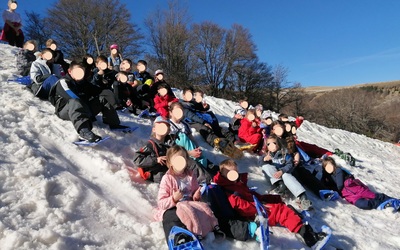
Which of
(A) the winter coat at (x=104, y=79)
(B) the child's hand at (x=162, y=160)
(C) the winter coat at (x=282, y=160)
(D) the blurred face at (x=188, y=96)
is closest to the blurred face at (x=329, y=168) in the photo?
(C) the winter coat at (x=282, y=160)

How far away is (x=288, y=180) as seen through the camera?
191 inches

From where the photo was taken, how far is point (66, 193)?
3.29m

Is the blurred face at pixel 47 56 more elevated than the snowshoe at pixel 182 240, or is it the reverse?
the blurred face at pixel 47 56

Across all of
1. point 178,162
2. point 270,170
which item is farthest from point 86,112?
point 270,170

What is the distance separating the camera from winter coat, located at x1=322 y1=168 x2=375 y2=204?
5316mm

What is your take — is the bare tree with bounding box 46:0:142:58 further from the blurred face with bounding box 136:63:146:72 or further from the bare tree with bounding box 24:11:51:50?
the blurred face with bounding box 136:63:146:72

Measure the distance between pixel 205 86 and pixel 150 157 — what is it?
2821cm

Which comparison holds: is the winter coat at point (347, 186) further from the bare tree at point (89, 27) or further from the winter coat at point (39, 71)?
the bare tree at point (89, 27)

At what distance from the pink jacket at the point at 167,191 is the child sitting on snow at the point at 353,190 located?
3.24 m

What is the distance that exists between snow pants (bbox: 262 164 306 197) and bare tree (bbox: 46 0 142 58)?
2452 cm

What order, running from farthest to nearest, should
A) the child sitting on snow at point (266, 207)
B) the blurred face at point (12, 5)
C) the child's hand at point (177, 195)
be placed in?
the blurred face at point (12, 5) < the child sitting on snow at point (266, 207) < the child's hand at point (177, 195)

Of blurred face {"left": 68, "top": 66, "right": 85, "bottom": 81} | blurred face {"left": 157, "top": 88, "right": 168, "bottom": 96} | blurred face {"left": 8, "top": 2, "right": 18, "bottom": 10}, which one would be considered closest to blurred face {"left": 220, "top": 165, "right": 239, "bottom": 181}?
blurred face {"left": 68, "top": 66, "right": 85, "bottom": 81}

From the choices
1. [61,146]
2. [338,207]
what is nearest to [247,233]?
[338,207]

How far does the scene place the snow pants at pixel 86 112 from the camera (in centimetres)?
450
